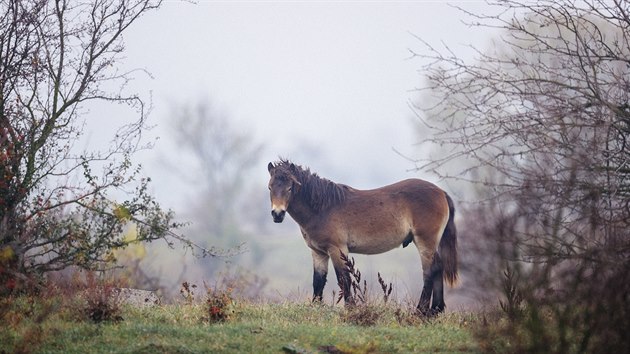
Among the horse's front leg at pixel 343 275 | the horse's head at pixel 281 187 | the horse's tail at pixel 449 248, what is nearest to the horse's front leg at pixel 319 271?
the horse's front leg at pixel 343 275

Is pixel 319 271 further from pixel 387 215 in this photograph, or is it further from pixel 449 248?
pixel 449 248

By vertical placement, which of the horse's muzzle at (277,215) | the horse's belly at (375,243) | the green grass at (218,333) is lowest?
the green grass at (218,333)

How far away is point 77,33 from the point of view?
42.1ft

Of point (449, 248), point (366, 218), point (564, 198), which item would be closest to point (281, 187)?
point (366, 218)

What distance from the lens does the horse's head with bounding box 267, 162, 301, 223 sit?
522 inches

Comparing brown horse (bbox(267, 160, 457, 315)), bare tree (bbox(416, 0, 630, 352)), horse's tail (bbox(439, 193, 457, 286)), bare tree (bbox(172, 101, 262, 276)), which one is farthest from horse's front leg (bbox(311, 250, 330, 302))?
bare tree (bbox(172, 101, 262, 276))

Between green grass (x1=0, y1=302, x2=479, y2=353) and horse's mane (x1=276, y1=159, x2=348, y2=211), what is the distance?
277cm

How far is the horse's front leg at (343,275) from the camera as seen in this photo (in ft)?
39.9

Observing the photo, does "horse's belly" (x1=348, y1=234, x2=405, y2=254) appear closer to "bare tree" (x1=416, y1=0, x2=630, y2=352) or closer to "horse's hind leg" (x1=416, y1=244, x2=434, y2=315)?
"horse's hind leg" (x1=416, y1=244, x2=434, y2=315)

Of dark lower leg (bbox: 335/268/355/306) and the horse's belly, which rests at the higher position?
the horse's belly

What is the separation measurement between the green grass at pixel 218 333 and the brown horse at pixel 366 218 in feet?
7.23

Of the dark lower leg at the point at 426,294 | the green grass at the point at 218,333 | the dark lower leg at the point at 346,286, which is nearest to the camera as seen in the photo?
the green grass at the point at 218,333

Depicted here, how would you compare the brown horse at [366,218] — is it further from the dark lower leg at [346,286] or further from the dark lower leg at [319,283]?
the dark lower leg at [346,286]

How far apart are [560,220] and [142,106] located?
24.1 feet
